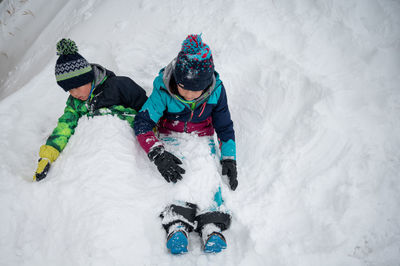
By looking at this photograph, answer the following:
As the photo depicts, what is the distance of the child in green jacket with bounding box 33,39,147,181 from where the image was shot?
165 cm

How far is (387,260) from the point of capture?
121 centimetres

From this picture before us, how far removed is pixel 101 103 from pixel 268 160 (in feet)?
4.84

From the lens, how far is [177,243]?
1.34 meters

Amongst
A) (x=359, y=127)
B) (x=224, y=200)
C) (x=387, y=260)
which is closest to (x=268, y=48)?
(x=359, y=127)

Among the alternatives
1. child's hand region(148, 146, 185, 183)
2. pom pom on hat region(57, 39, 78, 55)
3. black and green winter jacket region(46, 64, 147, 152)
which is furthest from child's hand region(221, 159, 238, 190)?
pom pom on hat region(57, 39, 78, 55)

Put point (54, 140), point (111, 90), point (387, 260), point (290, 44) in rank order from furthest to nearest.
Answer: point (290, 44) → point (111, 90) → point (54, 140) → point (387, 260)

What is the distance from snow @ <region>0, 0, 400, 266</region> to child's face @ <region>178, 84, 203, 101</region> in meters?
0.56

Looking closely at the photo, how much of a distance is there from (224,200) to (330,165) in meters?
0.79

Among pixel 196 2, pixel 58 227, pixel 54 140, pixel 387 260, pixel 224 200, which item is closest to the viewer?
pixel 387 260

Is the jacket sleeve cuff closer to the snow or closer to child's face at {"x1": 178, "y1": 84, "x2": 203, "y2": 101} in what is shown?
the snow

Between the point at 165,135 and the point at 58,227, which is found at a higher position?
the point at 165,135

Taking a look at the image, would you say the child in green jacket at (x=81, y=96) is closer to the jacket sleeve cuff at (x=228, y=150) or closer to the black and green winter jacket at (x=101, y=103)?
the black and green winter jacket at (x=101, y=103)

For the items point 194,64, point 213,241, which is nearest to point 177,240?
point 213,241

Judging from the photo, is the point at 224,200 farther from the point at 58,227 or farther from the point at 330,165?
the point at 58,227
